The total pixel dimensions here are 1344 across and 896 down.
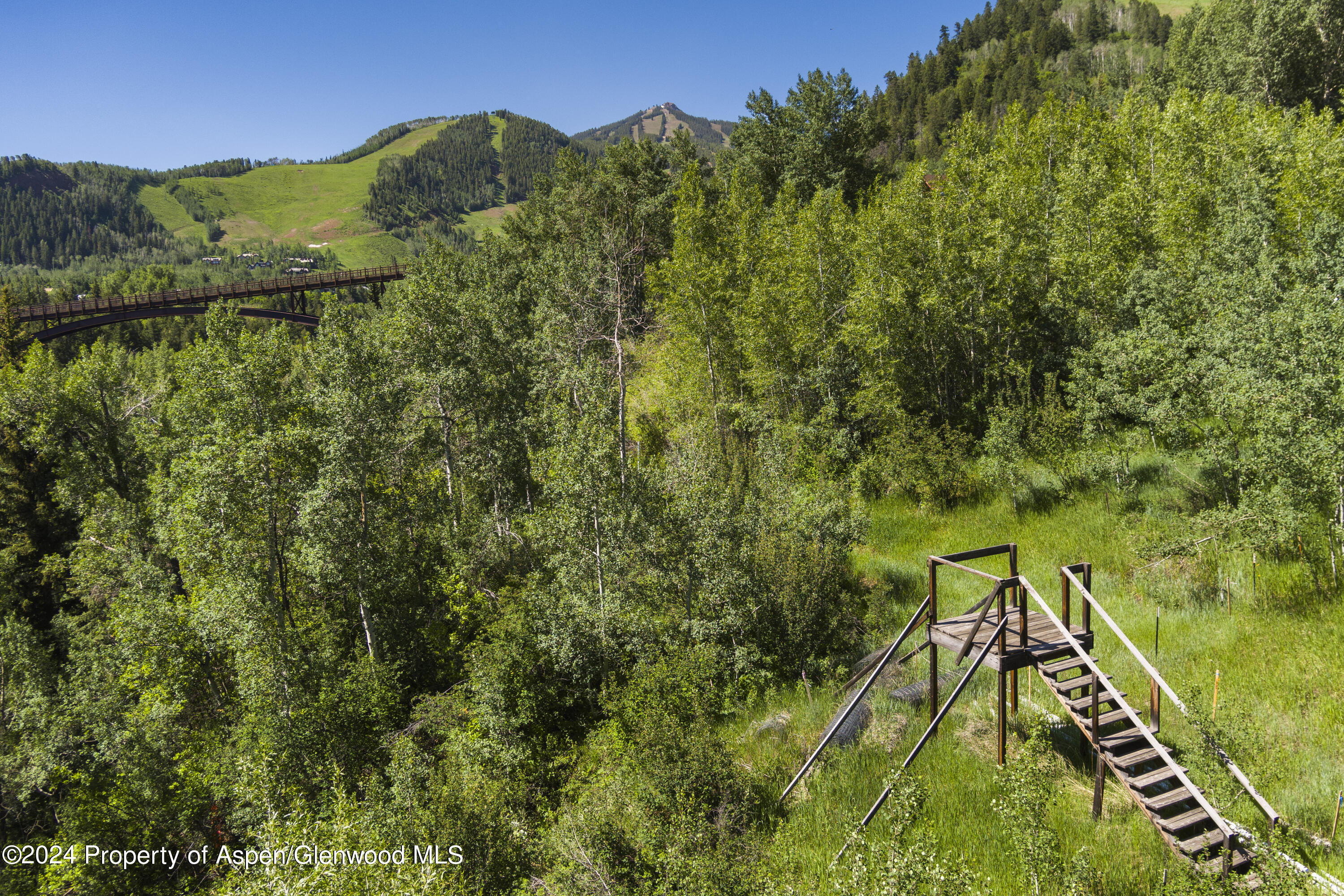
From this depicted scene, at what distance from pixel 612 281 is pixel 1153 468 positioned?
71.2 feet

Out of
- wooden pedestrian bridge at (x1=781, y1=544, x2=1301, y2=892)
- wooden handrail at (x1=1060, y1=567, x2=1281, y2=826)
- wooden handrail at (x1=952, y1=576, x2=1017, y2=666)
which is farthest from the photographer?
wooden handrail at (x1=952, y1=576, x2=1017, y2=666)

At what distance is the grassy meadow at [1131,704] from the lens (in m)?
9.66

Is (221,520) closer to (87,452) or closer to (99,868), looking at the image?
(99,868)

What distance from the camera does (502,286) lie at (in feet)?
120

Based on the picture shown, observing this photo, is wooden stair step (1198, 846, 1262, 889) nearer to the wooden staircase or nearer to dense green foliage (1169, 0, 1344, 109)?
the wooden staircase

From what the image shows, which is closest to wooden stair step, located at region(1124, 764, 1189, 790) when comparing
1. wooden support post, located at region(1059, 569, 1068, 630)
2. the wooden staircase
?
the wooden staircase

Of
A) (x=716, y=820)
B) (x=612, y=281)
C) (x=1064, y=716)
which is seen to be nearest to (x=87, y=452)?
(x=612, y=281)

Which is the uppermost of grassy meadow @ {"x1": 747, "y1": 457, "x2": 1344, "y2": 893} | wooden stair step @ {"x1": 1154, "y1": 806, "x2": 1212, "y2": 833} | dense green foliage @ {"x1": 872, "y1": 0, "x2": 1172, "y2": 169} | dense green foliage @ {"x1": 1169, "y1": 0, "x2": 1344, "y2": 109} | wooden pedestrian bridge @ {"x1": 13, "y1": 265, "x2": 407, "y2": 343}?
dense green foliage @ {"x1": 872, "y1": 0, "x2": 1172, "y2": 169}

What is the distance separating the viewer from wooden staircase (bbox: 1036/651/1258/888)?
27.1 feet

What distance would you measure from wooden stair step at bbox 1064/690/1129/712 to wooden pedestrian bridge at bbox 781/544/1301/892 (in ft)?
0.06

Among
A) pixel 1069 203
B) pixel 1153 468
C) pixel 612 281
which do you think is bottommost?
pixel 1153 468

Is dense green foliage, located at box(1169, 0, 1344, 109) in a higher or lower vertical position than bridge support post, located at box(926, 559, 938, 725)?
higher

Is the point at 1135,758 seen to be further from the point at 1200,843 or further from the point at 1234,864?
the point at 1234,864

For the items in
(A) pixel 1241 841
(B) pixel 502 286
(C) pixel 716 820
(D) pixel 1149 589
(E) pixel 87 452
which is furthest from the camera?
(B) pixel 502 286
